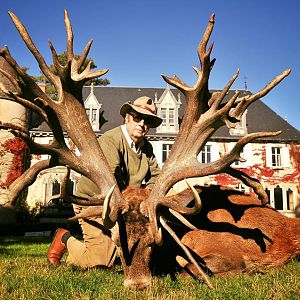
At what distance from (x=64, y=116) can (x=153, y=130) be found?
77.8ft

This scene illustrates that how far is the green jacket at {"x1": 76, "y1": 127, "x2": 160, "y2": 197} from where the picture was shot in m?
5.22

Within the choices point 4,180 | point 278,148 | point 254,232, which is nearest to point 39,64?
point 254,232

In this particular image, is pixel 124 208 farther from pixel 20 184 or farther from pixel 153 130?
pixel 153 130

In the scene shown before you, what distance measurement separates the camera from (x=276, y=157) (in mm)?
28281

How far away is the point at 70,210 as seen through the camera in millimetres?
26172

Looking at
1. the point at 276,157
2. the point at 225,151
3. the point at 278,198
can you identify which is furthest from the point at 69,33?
the point at 278,198

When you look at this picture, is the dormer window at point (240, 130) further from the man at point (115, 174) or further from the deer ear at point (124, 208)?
the deer ear at point (124, 208)

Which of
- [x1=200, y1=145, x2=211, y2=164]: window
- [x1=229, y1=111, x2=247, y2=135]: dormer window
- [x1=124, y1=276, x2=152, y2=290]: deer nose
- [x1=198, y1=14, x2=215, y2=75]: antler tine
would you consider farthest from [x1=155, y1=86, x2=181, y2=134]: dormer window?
[x1=124, y1=276, x2=152, y2=290]: deer nose

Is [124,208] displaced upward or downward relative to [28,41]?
downward

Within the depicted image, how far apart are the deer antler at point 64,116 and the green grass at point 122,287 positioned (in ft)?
3.40

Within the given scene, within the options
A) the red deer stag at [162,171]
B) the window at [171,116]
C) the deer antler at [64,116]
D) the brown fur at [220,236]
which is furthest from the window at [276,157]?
the deer antler at [64,116]

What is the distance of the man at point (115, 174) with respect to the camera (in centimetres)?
516

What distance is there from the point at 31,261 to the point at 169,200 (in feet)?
10.4

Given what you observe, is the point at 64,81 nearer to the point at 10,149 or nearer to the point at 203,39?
the point at 203,39
